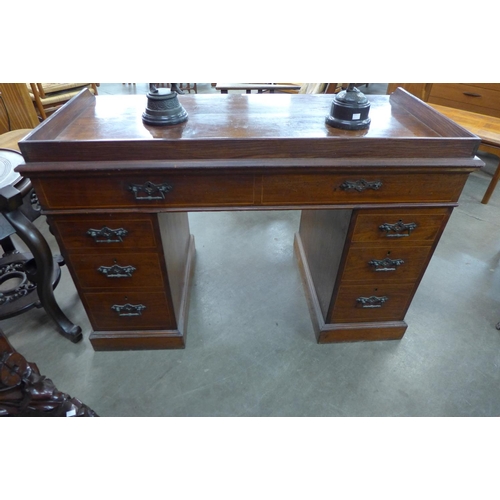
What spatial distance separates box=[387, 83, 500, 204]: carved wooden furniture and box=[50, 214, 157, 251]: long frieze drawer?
7.97ft

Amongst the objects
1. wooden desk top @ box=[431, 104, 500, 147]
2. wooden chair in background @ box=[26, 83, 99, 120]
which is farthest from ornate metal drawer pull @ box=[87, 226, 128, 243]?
wooden desk top @ box=[431, 104, 500, 147]

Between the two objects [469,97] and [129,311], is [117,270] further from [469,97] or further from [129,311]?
[469,97]

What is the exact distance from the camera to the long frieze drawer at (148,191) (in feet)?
3.33

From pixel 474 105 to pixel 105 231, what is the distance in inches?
145

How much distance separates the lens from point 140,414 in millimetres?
1278

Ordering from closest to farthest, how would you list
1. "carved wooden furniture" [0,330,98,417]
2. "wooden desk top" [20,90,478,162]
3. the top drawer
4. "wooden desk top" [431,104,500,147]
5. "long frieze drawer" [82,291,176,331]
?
"carved wooden furniture" [0,330,98,417] → "wooden desk top" [20,90,478,162] → "long frieze drawer" [82,291,176,331] → "wooden desk top" [431,104,500,147] → the top drawer

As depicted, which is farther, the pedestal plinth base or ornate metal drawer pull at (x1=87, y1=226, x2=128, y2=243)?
the pedestal plinth base

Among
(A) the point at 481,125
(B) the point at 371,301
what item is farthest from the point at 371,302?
(A) the point at 481,125

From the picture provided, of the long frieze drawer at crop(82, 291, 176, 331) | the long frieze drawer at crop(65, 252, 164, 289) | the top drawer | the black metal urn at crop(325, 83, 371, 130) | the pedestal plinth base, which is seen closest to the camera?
the black metal urn at crop(325, 83, 371, 130)

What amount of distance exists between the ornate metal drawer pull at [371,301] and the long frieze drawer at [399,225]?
0.91 ft

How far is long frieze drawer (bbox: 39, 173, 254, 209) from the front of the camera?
3.33ft

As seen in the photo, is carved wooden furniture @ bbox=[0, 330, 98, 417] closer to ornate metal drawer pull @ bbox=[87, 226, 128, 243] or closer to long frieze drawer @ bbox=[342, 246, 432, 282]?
ornate metal drawer pull @ bbox=[87, 226, 128, 243]

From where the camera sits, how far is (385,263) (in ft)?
4.18

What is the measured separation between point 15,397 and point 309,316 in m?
1.25
